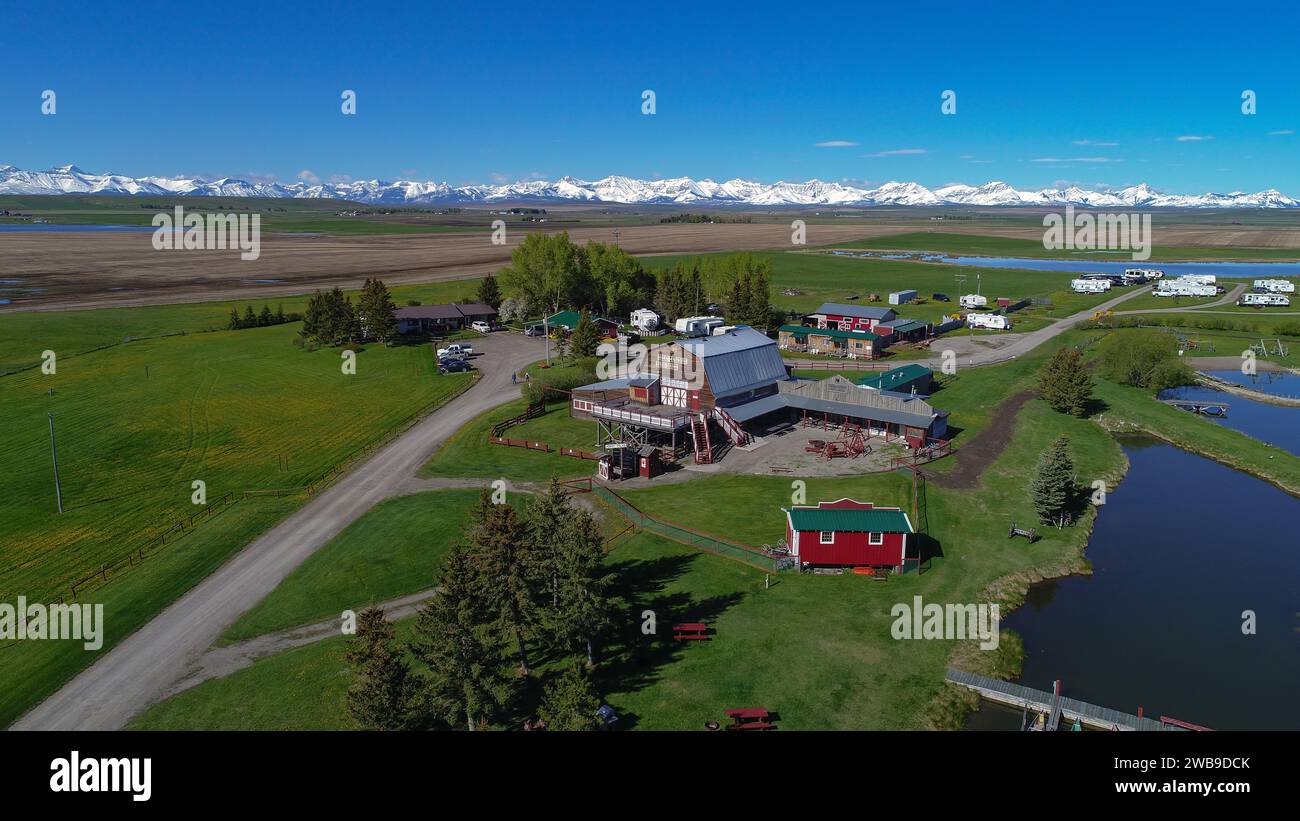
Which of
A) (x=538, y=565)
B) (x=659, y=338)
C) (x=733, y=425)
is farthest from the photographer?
(x=659, y=338)

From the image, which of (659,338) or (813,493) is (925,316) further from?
(813,493)

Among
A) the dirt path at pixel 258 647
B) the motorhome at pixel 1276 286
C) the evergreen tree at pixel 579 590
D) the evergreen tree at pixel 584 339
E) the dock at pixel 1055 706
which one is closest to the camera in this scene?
the dock at pixel 1055 706

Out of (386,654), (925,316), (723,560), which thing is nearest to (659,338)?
(925,316)

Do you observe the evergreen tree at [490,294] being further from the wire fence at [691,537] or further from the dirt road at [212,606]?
the wire fence at [691,537]

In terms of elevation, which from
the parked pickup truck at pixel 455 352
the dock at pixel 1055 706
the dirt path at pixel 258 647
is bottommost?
the dock at pixel 1055 706

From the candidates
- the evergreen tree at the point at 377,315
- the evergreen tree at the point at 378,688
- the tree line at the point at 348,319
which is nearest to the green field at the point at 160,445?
the evergreen tree at the point at 377,315
